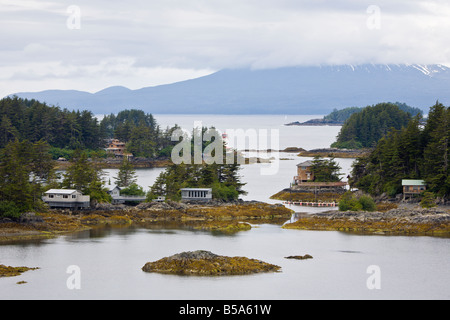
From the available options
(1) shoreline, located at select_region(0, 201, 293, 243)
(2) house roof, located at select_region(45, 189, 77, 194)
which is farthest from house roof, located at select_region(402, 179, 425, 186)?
(2) house roof, located at select_region(45, 189, 77, 194)

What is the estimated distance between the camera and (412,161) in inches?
2408

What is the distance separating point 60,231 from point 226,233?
10178 millimetres

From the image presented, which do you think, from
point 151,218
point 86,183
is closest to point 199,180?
point 151,218

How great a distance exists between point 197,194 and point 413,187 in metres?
17.0

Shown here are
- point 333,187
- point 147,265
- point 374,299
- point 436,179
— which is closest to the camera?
point 374,299

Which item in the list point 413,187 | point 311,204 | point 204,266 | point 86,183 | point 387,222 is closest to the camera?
point 204,266

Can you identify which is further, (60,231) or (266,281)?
(60,231)

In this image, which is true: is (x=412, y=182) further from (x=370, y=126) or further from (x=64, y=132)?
(x=370, y=126)

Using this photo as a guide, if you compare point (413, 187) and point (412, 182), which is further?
point (412, 182)

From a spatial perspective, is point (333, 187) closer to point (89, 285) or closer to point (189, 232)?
point (189, 232)

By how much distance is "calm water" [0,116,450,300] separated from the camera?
30125 millimetres
